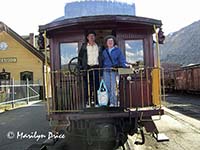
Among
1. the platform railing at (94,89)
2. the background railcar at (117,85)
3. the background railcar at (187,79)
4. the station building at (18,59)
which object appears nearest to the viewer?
the background railcar at (117,85)

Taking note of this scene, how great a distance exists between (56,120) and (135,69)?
234 cm

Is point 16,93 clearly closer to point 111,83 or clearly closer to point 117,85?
point 117,85

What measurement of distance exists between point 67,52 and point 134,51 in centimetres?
175

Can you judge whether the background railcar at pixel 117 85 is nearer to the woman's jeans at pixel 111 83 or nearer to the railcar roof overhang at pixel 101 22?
the railcar roof overhang at pixel 101 22

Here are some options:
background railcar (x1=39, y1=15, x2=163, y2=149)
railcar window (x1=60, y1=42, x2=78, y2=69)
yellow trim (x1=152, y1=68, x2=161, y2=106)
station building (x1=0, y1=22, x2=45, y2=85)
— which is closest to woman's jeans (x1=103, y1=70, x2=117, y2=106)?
background railcar (x1=39, y1=15, x2=163, y2=149)

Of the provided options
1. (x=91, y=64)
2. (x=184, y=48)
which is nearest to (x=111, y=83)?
(x=91, y=64)

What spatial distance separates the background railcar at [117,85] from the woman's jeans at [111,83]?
6.5 inches

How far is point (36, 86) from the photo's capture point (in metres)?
31.9

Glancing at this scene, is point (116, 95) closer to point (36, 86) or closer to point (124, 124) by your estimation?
point (124, 124)

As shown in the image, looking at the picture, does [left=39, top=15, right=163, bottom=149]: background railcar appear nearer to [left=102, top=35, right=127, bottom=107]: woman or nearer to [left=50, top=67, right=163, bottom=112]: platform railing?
[left=50, top=67, right=163, bottom=112]: platform railing

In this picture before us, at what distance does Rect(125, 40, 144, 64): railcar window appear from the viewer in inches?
376

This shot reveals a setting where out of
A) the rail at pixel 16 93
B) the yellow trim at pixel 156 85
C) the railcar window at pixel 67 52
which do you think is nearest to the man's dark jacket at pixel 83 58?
the railcar window at pixel 67 52

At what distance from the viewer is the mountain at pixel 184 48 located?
88656 mm

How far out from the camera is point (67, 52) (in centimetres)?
960
